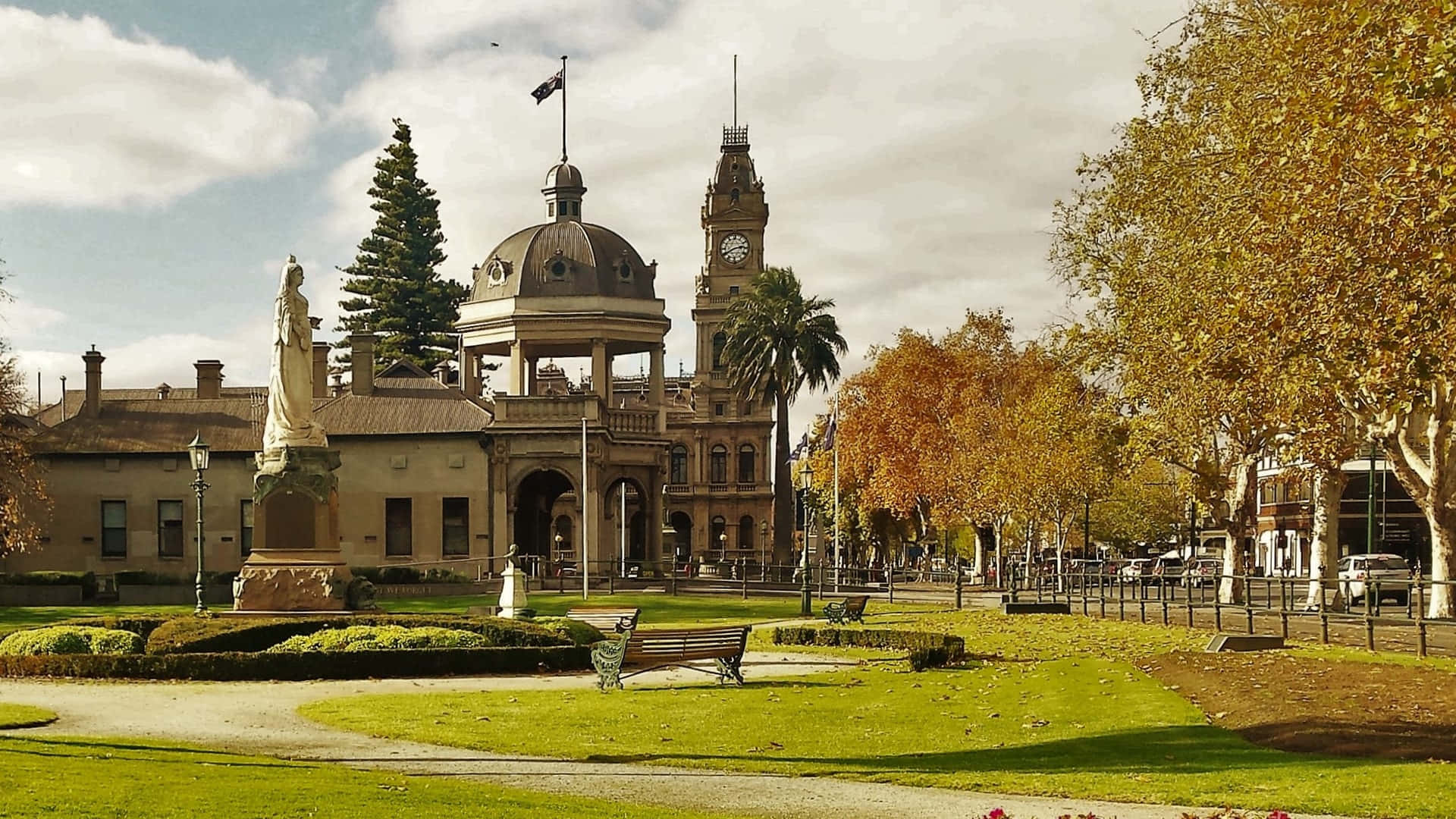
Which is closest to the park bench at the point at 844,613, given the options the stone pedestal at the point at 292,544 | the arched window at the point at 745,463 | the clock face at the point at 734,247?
the stone pedestal at the point at 292,544

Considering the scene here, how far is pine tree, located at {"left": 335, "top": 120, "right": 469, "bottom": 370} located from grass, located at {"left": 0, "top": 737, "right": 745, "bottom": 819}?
82.5 metres

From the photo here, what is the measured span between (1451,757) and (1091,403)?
41194 mm

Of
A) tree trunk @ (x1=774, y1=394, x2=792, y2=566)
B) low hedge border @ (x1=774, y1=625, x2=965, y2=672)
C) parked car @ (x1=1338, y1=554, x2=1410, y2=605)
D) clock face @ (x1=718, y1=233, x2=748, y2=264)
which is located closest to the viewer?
low hedge border @ (x1=774, y1=625, x2=965, y2=672)

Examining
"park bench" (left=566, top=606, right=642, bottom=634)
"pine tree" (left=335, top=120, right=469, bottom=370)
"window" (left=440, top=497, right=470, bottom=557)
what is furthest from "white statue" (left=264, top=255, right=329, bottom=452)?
"pine tree" (left=335, top=120, right=469, bottom=370)

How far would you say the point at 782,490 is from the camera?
7625cm

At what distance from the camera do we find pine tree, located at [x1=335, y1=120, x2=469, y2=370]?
316 feet

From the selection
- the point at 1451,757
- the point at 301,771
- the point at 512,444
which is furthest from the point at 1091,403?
the point at 301,771

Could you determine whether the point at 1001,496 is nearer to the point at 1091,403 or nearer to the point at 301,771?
the point at 1091,403

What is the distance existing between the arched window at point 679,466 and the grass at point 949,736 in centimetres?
10235

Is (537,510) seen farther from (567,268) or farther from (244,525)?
(244,525)

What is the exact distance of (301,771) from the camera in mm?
13617

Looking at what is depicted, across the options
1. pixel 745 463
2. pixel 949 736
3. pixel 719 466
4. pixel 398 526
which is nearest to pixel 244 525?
pixel 398 526

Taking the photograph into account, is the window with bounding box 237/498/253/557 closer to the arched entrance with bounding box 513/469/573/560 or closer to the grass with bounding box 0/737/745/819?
the arched entrance with bounding box 513/469/573/560

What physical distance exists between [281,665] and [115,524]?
129ft
